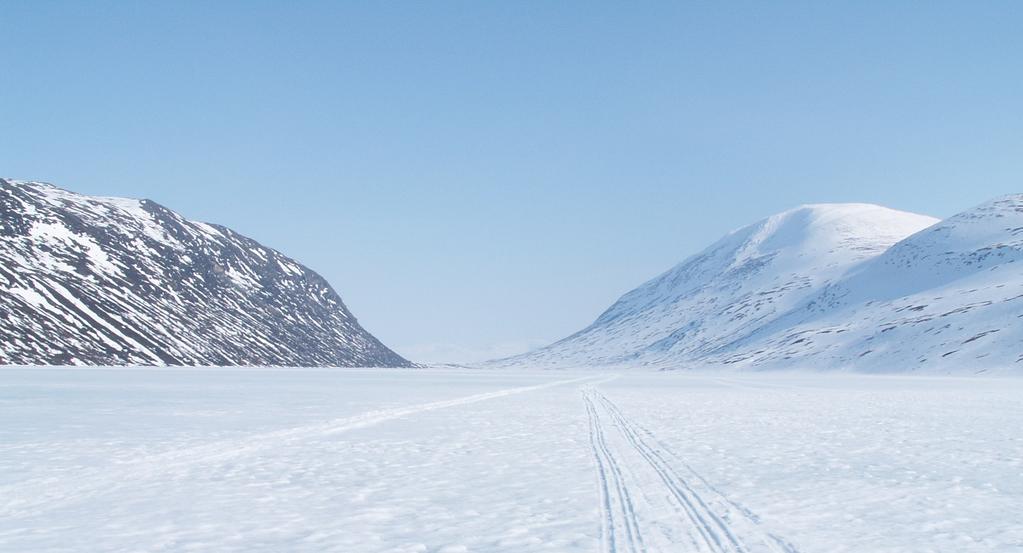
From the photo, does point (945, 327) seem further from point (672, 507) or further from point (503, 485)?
point (672, 507)

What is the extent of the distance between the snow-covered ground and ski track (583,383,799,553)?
0.15 feet

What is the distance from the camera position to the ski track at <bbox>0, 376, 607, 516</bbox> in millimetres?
11586

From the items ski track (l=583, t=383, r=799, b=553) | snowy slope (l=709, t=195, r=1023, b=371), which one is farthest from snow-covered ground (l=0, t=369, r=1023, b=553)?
snowy slope (l=709, t=195, r=1023, b=371)

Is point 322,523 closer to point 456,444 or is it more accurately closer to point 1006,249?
point 456,444

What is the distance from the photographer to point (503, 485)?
1350 centimetres

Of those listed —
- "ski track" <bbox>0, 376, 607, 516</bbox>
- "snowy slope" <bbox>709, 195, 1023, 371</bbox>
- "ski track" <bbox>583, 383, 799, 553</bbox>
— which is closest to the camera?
"ski track" <bbox>583, 383, 799, 553</bbox>

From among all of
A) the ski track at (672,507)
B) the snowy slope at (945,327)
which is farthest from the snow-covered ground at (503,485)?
the snowy slope at (945,327)

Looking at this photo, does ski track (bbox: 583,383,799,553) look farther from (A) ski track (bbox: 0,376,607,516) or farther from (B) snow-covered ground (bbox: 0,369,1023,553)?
(A) ski track (bbox: 0,376,607,516)

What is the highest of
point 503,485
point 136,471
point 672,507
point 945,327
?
point 136,471

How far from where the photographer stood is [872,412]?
32.0m

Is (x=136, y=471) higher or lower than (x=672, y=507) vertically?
higher

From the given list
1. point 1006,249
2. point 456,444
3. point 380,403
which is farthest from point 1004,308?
point 456,444

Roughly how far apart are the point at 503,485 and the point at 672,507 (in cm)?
337

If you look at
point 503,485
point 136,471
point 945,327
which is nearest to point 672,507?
point 503,485
